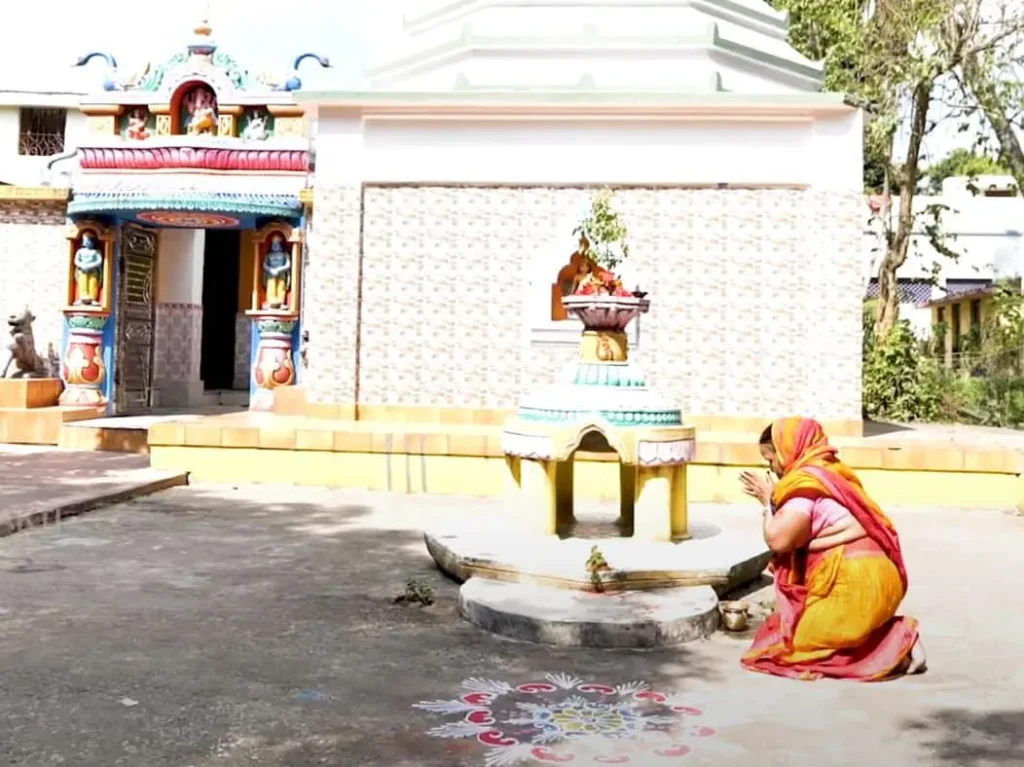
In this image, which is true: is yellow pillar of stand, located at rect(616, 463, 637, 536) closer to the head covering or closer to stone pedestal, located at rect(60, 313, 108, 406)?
the head covering

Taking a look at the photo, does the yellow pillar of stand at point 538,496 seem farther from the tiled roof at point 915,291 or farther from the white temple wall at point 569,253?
the tiled roof at point 915,291

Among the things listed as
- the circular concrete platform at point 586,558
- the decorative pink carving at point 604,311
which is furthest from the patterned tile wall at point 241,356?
the decorative pink carving at point 604,311

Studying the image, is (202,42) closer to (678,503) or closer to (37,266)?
(37,266)

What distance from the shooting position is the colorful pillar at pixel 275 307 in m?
14.1

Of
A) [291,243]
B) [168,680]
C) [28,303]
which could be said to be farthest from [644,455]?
[28,303]

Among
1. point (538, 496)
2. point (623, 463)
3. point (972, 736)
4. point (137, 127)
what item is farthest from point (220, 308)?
point (972, 736)

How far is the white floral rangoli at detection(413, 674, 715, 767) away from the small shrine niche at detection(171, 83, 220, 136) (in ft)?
38.8

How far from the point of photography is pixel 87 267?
13.9 m

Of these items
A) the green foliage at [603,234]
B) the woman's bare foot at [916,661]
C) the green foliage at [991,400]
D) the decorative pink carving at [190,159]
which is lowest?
the woman's bare foot at [916,661]

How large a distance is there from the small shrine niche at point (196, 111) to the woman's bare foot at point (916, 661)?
12202mm

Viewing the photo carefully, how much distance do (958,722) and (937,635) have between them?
1.24 meters

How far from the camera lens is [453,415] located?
10.4m

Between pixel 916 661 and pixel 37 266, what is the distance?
13.7 metres

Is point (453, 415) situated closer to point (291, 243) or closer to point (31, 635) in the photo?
point (291, 243)
